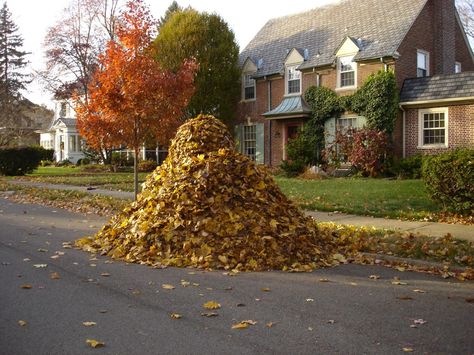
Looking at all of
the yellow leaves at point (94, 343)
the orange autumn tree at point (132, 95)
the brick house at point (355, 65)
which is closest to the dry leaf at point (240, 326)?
the yellow leaves at point (94, 343)

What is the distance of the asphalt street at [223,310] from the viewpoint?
14.3 feet

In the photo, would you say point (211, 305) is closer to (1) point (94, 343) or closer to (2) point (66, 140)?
(1) point (94, 343)

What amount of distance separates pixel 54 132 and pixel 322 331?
5766 cm

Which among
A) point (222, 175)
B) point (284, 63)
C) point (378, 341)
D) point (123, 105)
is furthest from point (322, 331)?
point (284, 63)

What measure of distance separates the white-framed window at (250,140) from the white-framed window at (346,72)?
6360 mm

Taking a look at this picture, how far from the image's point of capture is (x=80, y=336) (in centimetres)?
452

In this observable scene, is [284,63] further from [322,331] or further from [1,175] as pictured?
[322,331]

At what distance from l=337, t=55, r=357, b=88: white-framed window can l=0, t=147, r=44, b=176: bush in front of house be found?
17.6 meters

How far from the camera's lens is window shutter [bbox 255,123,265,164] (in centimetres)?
2866

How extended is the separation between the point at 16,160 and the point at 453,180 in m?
24.7

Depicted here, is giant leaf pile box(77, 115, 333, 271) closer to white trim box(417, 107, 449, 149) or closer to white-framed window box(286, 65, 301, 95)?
white trim box(417, 107, 449, 149)

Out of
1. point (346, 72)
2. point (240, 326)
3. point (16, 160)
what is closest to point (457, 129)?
point (346, 72)

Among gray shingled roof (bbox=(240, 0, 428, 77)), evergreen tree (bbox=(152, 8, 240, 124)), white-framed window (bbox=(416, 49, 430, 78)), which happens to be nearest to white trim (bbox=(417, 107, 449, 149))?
white-framed window (bbox=(416, 49, 430, 78))

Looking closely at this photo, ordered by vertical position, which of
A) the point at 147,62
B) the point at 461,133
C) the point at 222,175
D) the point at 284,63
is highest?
the point at 284,63
